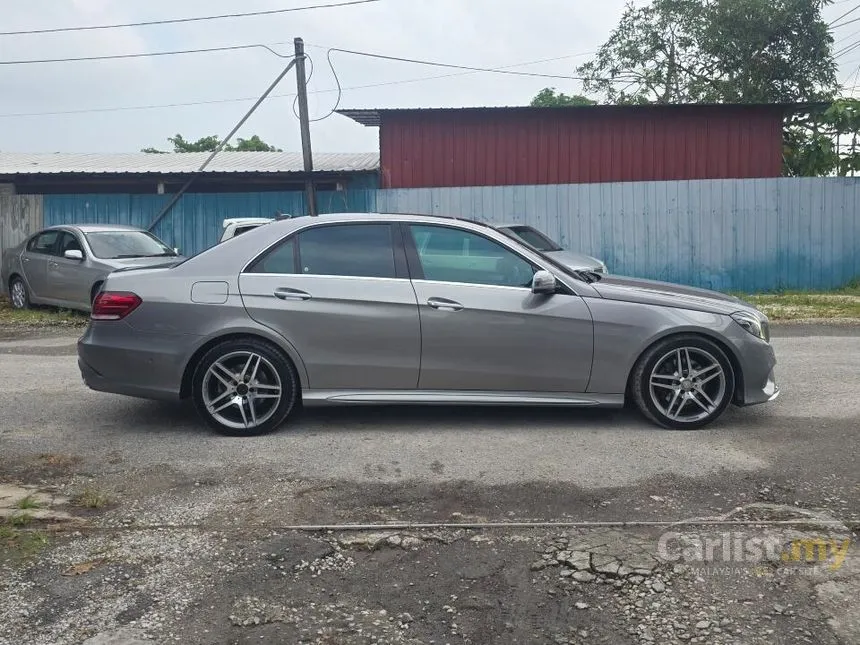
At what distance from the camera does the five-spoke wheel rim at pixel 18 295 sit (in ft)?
48.9

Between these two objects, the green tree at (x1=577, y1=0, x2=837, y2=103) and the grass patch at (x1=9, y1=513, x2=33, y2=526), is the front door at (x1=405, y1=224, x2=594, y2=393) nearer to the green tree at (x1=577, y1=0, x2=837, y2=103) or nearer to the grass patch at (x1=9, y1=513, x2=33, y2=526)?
the grass patch at (x1=9, y1=513, x2=33, y2=526)

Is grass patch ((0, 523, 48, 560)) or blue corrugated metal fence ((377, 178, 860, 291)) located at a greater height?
blue corrugated metal fence ((377, 178, 860, 291))

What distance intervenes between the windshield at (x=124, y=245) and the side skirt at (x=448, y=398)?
27.8ft

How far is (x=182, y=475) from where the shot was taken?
5.35 metres

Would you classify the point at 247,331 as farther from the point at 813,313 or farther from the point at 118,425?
the point at 813,313

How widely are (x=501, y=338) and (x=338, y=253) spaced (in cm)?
127

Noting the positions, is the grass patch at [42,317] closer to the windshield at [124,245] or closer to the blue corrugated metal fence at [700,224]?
the windshield at [124,245]

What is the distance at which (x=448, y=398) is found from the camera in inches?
244

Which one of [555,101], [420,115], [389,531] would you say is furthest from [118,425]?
[555,101]

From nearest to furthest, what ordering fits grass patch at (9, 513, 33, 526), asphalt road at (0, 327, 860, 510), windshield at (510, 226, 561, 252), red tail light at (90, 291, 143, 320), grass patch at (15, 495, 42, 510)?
grass patch at (9, 513, 33, 526)
grass patch at (15, 495, 42, 510)
asphalt road at (0, 327, 860, 510)
red tail light at (90, 291, 143, 320)
windshield at (510, 226, 561, 252)

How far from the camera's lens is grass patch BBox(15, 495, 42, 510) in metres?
4.78

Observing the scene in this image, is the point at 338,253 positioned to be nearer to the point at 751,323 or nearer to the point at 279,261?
the point at 279,261

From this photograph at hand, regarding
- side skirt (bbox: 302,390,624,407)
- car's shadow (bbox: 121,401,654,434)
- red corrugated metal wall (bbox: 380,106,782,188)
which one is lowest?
car's shadow (bbox: 121,401,654,434)

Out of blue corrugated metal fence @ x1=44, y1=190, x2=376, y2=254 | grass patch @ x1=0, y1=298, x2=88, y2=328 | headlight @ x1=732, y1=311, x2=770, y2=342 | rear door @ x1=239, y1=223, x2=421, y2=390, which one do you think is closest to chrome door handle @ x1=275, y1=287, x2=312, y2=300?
rear door @ x1=239, y1=223, x2=421, y2=390
